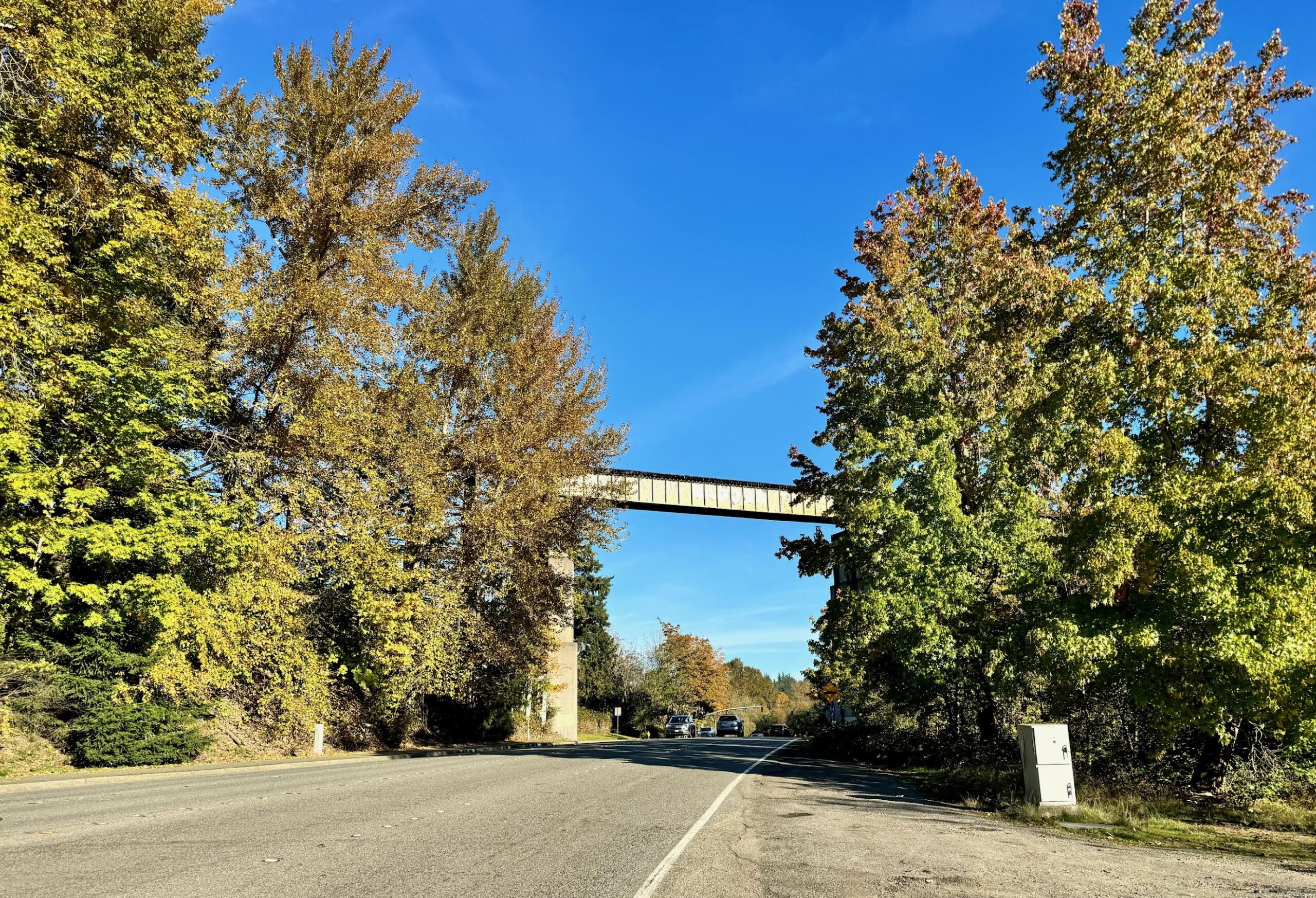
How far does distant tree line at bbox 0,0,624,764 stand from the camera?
53.2 feet

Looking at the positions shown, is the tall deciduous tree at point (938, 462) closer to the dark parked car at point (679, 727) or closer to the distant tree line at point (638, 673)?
the distant tree line at point (638, 673)

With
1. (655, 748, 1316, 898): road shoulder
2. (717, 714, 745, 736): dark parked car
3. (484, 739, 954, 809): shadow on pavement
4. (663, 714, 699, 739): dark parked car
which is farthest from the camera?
(717, 714, 745, 736): dark parked car

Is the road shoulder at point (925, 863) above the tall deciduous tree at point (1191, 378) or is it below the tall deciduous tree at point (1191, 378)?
below

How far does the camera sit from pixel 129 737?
17.3m

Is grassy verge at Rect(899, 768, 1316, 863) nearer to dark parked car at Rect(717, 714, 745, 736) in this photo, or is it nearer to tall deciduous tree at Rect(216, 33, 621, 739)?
tall deciduous tree at Rect(216, 33, 621, 739)

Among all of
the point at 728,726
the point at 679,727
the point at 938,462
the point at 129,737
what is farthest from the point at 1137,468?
the point at 728,726

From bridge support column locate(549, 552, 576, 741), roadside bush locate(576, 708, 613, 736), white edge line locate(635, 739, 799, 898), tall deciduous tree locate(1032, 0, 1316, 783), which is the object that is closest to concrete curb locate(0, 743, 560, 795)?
white edge line locate(635, 739, 799, 898)

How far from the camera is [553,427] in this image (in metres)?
30.7

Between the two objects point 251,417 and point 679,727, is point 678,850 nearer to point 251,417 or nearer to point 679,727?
point 251,417

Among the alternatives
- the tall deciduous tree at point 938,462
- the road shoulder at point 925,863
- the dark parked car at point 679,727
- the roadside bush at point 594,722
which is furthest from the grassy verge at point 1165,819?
the roadside bush at point 594,722

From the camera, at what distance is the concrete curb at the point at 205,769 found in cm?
1349

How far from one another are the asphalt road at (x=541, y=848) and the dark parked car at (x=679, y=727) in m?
42.1

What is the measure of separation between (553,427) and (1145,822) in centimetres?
2361

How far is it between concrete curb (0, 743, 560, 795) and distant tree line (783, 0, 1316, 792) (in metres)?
14.4
